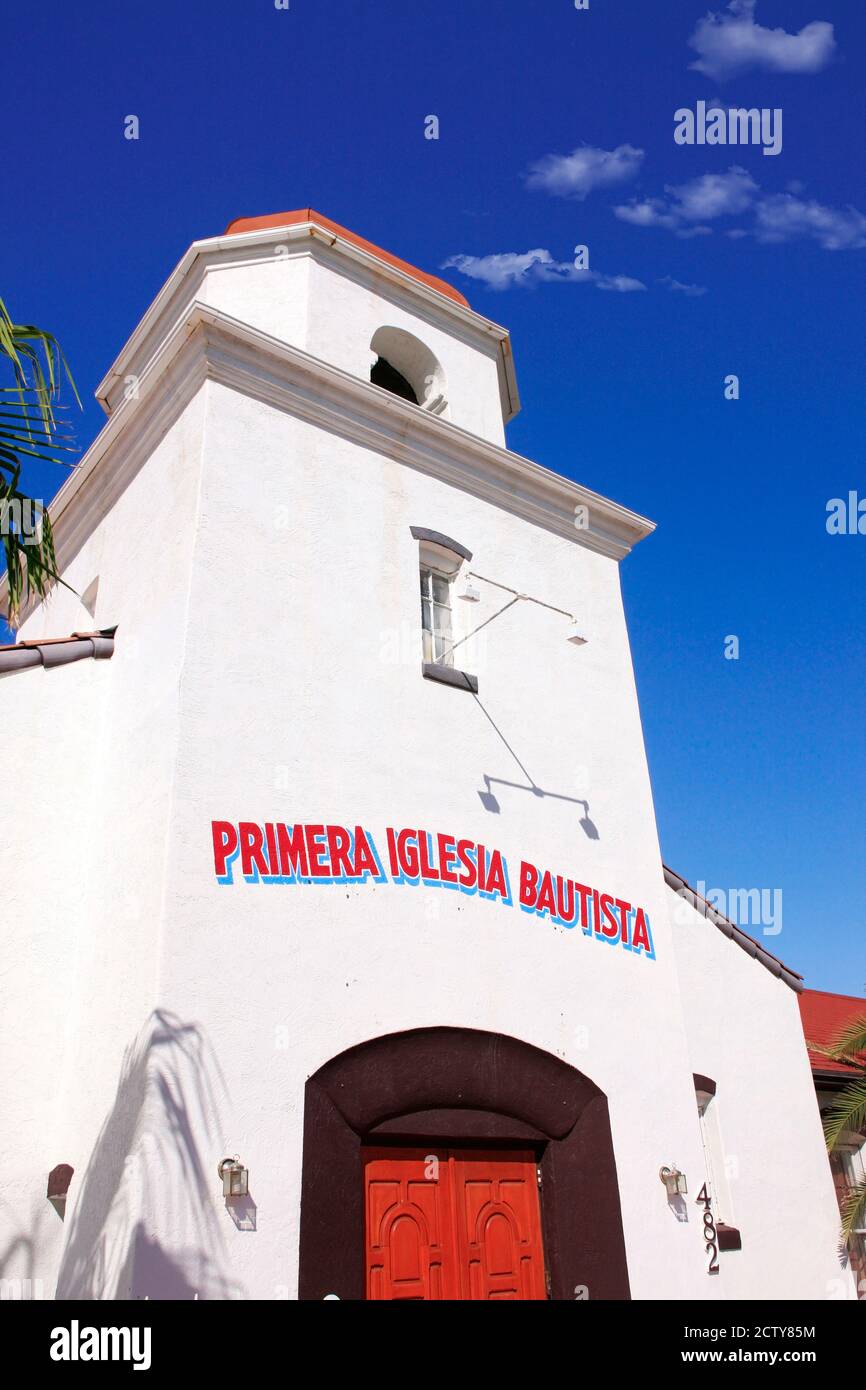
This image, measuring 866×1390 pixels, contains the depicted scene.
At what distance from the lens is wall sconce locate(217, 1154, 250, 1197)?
632 centimetres

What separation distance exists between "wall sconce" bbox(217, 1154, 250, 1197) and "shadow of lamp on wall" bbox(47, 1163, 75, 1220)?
4.70 feet

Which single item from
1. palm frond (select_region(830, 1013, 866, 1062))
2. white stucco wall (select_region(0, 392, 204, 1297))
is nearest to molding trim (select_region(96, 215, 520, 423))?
white stucco wall (select_region(0, 392, 204, 1297))

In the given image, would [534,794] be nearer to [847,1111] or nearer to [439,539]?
[439,539]

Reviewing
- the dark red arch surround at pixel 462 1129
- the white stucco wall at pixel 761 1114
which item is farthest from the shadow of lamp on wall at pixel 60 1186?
the white stucco wall at pixel 761 1114

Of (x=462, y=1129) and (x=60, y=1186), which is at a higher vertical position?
(x=462, y=1129)

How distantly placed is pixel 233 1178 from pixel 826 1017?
57.3 ft

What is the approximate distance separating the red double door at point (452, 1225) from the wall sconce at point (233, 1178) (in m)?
1.21

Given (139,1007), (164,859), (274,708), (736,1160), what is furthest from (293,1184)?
(736,1160)

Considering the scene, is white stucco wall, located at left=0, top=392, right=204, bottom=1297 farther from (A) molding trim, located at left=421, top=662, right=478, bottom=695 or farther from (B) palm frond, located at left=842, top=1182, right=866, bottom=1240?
(B) palm frond, located at left=842, top=1182, right=866, bottom=1240

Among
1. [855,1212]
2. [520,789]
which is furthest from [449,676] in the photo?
[855,1212]

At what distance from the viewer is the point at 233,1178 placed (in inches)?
250

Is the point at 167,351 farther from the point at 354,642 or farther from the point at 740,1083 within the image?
the point at 740,1083

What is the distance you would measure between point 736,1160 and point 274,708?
7215 millimetres
